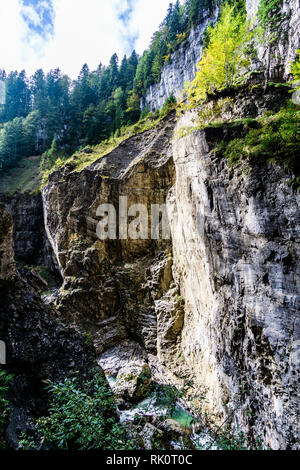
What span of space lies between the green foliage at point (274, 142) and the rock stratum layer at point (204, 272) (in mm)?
372

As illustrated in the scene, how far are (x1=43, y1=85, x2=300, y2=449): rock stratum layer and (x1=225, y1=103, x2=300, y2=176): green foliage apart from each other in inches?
14.7

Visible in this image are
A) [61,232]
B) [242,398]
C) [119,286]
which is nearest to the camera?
[242,398]

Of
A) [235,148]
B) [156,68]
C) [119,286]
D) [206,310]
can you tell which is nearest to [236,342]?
[206,310]

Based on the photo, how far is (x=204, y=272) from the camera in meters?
11.2

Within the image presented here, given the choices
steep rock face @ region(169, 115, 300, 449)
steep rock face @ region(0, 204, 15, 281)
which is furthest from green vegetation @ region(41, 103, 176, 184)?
steep rock face @ region(0, 204, 15, 281)

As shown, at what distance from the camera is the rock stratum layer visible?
6.94m

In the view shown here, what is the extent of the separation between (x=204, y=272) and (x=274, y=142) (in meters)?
6.32

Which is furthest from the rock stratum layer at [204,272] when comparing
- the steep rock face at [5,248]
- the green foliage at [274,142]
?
the steep rock face at [5,248]

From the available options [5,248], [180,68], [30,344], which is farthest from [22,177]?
[30,344]

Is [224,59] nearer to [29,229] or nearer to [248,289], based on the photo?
[248,289]

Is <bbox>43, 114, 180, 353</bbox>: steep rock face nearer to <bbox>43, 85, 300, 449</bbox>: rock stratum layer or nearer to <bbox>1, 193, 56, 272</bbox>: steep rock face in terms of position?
<bbox>43, 85, 300, 449</bbox>: rock stratum layer
